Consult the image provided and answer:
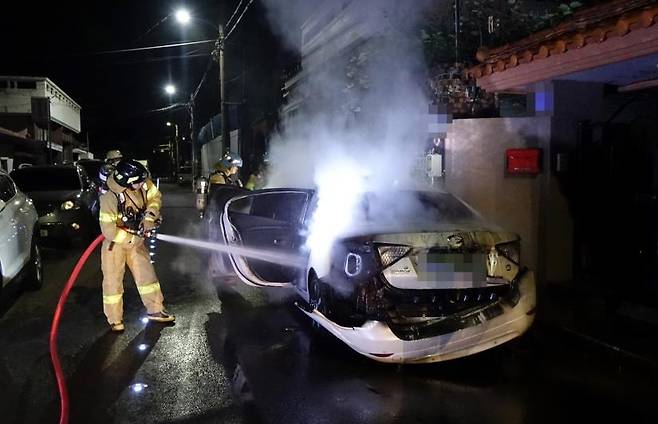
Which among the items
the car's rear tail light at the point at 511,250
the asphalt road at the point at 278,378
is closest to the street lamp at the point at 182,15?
the asphalt road at the point at 278,378

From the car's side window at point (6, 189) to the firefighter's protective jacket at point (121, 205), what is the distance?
5.79 ft

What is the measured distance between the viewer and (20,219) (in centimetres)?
652

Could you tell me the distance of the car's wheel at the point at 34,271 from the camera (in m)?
6.82

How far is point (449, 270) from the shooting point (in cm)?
416

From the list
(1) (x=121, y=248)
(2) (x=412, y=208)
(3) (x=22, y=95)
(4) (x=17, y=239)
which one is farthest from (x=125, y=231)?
(3) (x=22, y=95)

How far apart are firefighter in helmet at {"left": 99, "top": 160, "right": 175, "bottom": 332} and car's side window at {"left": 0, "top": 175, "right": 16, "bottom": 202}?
179cm

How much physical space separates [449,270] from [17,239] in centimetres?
462

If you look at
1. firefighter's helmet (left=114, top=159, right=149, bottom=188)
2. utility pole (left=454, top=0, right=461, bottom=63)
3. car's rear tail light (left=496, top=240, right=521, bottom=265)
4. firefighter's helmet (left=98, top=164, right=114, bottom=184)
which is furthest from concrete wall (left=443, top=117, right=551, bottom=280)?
firefighter's helmet (left=98, top=164, right=114, bottom=184)

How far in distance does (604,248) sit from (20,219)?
6.71m

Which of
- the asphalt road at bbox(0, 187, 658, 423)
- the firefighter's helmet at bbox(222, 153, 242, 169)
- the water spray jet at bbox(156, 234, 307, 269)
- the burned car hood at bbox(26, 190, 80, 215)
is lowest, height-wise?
the asphalt road at bbox(0, 187, 658, 423)

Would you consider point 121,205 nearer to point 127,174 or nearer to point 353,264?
point 127,174

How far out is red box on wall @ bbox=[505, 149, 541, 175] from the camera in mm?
6691

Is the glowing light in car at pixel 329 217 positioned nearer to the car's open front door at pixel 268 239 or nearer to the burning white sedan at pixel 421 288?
the burning white sedan at pixel 421 288

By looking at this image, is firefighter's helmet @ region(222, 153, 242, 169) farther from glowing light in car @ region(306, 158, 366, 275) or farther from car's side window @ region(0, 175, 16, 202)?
glowing light in car @ region(306, 158, 366, 275)
